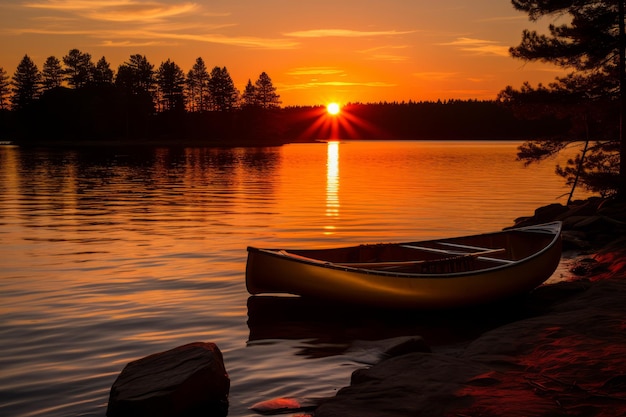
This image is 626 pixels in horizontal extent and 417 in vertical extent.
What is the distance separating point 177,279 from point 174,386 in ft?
29.4

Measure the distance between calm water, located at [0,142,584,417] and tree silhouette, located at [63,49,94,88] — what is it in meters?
98.1

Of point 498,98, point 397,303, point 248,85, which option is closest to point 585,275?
point 397,303

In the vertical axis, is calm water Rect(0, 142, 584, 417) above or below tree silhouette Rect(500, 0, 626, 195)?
below

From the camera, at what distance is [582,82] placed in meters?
25.0

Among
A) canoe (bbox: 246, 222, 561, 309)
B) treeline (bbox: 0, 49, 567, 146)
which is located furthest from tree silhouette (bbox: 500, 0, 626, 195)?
treeline (bbox: 0, 49, 567, 146)

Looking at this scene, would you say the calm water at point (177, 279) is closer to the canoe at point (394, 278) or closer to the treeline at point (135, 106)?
the canoe at point (394, 278)

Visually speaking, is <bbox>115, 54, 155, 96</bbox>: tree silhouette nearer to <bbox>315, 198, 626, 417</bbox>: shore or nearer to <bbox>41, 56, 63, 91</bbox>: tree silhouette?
<bbox>41, 56, 63, 91</bbox>: tree silhouette

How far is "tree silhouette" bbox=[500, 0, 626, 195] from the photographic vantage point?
79.6ft

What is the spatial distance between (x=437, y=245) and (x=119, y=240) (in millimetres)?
11674

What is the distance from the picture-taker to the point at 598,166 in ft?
82.7

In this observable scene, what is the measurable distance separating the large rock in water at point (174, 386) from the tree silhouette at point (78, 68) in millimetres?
134529

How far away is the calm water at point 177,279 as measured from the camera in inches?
376

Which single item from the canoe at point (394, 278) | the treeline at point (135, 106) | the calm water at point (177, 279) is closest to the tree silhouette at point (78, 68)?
the treeline at point (135, 106)

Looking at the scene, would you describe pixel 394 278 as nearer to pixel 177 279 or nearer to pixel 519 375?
pixel 519 375
